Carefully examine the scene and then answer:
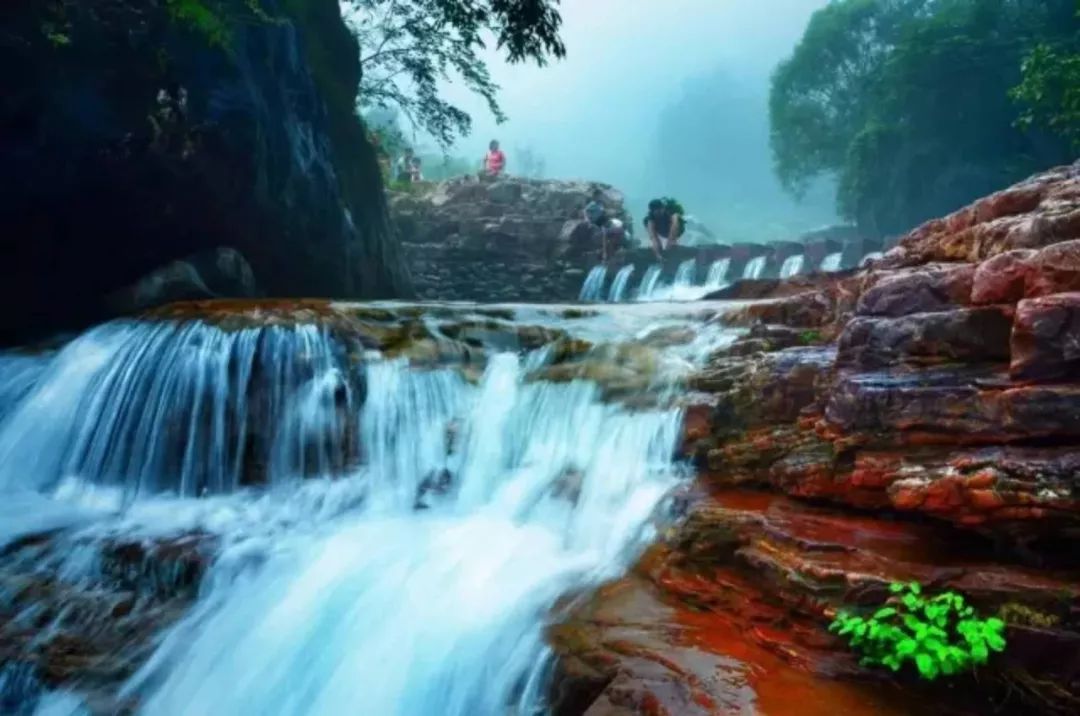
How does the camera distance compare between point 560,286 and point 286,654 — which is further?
point 560,286

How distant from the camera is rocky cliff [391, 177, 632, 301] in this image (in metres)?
19.2

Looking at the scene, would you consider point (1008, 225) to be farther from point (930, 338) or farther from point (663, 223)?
point (663, 223)

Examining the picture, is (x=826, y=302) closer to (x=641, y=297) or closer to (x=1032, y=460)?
(x=1032, y=460)

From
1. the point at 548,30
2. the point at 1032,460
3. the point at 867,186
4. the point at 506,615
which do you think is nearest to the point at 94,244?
the point at 548,30

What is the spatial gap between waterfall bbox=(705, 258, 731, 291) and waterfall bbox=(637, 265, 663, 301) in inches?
61.8

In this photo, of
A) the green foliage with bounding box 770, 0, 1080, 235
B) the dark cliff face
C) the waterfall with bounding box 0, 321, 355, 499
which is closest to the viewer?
the waterfall with bounding box 0, 321, 355, 499

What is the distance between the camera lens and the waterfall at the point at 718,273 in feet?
64.3

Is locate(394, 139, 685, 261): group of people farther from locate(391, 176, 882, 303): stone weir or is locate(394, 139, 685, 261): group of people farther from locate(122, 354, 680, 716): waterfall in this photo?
locate(122, 354, 680, 716): waterfall

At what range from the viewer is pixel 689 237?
55344 mm

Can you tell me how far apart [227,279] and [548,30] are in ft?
17.7

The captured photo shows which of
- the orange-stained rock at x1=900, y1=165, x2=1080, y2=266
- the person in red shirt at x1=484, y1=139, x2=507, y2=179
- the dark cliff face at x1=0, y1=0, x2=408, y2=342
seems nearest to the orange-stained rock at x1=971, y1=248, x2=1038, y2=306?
the orange-stained rock at x1=900, y1=165, x2=1080, y2=266

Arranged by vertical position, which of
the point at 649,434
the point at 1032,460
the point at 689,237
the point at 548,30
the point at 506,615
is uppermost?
the point at 689,237

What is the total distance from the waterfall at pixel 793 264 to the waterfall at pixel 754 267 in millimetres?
563

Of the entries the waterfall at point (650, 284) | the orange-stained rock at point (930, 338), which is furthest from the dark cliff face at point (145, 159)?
the waterfall at point (650, 284)
